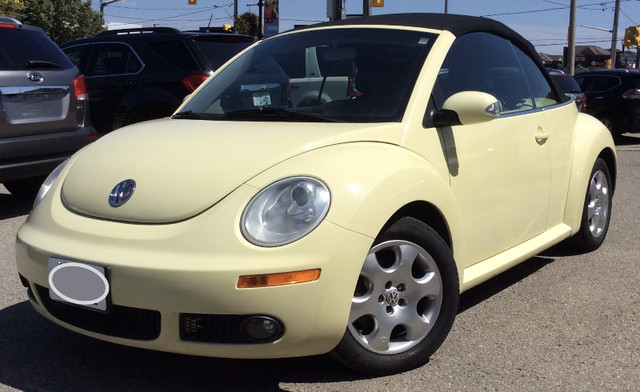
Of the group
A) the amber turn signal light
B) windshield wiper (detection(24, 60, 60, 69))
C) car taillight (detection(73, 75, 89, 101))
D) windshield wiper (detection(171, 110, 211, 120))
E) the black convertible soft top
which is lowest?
the amber turn signal light

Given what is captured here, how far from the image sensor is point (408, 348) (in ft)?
10.5

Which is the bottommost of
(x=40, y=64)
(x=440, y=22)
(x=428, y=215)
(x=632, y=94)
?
(x=632, y=94)

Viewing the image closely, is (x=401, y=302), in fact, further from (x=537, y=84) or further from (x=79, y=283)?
(x=537, y=84)

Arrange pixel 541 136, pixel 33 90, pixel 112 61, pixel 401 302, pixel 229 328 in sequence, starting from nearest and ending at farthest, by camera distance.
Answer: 1. pixel 229 328
2. pixel 401 302
3. pixel 541 136
4. pixel 33 90
5. pixel 112 61

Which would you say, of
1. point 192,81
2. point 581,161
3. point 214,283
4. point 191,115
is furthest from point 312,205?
point 192,81

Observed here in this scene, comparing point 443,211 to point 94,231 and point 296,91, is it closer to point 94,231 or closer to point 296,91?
point 296,91

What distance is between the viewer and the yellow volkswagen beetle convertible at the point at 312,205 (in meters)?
2.78

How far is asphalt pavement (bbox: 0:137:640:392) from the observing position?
10.3 ft

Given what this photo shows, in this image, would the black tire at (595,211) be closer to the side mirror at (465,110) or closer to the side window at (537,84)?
the side window at (537,84)

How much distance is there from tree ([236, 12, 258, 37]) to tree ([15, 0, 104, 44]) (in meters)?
9.74

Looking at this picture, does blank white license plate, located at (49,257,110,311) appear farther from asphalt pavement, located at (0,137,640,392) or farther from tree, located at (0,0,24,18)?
tree, located at (0,0,24,18)

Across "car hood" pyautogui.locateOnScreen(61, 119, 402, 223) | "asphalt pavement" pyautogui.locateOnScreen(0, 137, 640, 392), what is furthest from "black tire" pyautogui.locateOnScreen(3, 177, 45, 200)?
"car hood" pyautogui.locateOnScreen(61, 119, 402, 223)

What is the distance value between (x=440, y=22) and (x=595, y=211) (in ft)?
6.59

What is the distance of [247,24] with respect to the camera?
188ft
